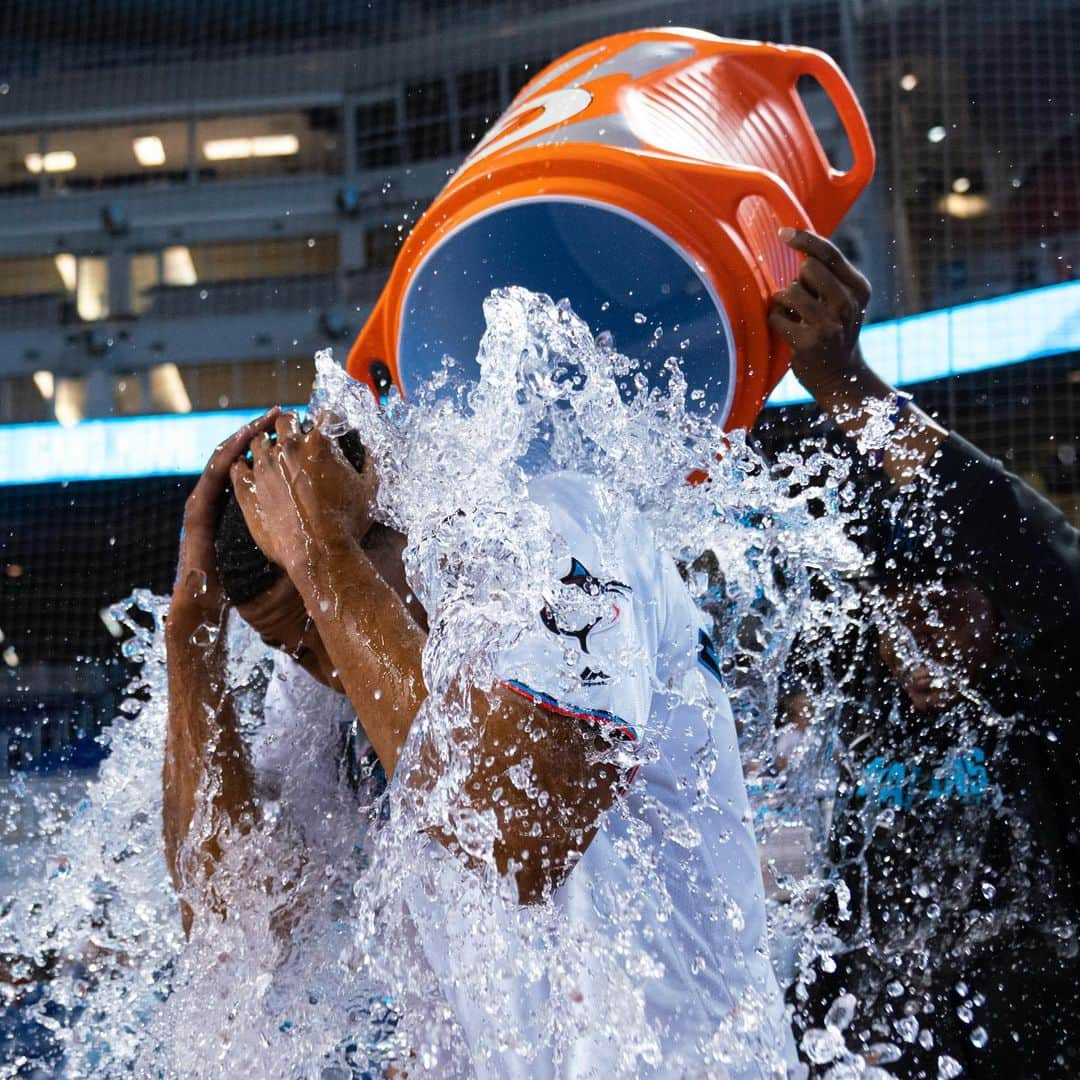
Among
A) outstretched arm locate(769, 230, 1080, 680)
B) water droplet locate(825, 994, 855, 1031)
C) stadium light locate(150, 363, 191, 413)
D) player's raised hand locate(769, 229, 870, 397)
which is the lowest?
stadium light locate(150, 363, 191, 413)

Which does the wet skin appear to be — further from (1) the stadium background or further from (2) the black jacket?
(1) the stadium background

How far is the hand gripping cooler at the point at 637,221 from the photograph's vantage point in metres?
1.06

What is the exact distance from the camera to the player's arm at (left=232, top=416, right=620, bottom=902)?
728 millimetres

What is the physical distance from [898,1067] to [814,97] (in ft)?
27.7

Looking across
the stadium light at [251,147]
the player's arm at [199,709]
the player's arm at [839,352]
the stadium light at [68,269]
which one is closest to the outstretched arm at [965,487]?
the player's arm at [839,352]

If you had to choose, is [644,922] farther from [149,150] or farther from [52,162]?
[52,162]

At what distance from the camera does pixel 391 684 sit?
79 cm

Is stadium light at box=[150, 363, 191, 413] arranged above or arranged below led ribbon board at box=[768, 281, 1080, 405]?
below

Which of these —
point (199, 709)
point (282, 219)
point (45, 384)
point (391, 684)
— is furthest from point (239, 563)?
point (45, 384)

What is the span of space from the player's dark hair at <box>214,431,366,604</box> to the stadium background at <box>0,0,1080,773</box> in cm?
430

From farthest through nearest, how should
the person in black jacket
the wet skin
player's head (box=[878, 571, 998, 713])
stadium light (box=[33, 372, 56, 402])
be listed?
stadium light (box=[33, 372, 56, 402])
player's head (box=[878, 571, 998, 713])
the person in black jacket
the wet skin

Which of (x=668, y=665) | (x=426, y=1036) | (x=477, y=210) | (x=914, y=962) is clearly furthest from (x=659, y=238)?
(x=914, y=962)

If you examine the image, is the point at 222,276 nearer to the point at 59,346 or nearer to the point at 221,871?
the point at 59,346

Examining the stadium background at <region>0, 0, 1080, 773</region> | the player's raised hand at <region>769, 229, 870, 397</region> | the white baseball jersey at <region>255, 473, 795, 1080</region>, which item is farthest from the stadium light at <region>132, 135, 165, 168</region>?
the white baseball jersey at <region>255, 473, 795, 1080</region>
